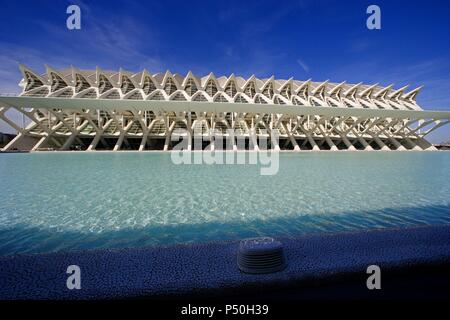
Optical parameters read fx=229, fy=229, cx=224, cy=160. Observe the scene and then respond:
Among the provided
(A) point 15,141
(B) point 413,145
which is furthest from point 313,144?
(A) point 15,141

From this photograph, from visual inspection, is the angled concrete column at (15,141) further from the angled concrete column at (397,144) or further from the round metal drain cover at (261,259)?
the angled concrete column at (397,144)

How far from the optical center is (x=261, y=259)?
169 cm

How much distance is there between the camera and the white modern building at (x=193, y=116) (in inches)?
904

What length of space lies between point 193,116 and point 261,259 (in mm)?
29529

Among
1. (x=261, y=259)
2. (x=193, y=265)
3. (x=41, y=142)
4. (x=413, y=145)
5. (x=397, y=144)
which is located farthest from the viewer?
(x=413, y=145)

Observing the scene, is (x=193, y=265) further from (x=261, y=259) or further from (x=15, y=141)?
(x=15, y=141)

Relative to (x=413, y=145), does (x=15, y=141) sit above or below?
below

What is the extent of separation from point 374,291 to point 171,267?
1.48m

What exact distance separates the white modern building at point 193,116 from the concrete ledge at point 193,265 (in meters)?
18.9

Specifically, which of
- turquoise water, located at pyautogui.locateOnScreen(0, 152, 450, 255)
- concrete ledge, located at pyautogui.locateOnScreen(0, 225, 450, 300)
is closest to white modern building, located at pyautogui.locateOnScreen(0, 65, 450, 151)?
turquoise water, located at pyautogui.locateOnScreen(0, 152, 450, 255)

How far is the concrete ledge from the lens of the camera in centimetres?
156

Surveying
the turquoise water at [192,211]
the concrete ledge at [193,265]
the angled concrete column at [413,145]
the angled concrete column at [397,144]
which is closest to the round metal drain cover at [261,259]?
the concrete ledge at [193,265]
